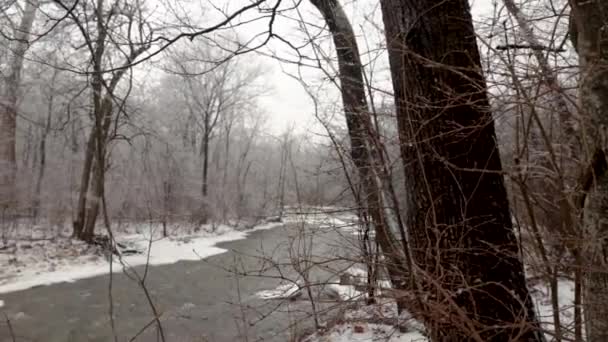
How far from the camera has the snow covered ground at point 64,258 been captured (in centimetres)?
854

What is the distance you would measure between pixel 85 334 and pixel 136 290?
2.36m

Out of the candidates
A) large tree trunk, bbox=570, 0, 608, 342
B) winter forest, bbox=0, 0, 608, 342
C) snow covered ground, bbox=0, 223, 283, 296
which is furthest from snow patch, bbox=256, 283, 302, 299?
snow covered ground, bbox=0, 223, 283, 296

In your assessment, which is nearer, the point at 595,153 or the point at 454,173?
the point at 595,153

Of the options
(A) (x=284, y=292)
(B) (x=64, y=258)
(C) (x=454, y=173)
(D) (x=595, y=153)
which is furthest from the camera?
(B) (x=64, y=258)

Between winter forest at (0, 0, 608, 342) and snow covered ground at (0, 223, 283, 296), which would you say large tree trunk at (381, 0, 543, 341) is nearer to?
winter forest at (0, 0, 608, 342)

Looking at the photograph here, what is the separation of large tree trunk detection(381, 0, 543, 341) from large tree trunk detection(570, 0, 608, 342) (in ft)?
0.84

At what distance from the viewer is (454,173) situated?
5.57 ft

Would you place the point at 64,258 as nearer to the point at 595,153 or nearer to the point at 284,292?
the point at 284,292

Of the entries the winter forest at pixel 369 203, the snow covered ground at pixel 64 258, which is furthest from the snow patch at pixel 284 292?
the snow covered ground at pixel 64 258

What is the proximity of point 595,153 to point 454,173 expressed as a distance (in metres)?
0.55

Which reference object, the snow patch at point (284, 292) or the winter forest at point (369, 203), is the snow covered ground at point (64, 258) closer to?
the winter forest at point (369, 203)

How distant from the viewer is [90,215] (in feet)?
38.9

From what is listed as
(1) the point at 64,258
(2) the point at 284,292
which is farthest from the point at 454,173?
(1) the point at 64,258

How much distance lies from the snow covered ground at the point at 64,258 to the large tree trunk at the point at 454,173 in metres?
Answer: 6.25
